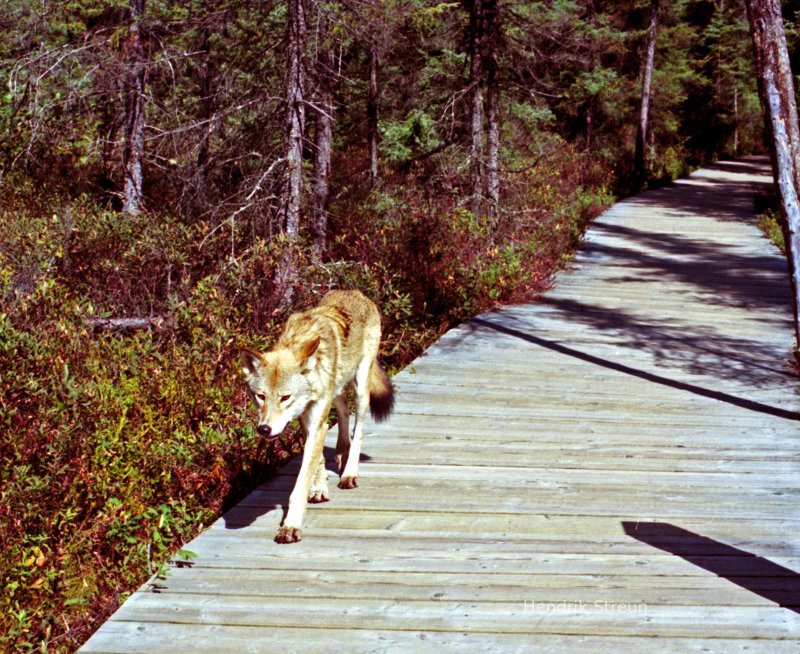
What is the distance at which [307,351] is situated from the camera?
473 centimetres

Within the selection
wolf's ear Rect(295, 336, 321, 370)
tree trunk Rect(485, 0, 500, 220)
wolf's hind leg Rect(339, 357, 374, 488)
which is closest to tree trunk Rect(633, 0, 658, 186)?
tree trunk Rect(485, 0, 500, 220)

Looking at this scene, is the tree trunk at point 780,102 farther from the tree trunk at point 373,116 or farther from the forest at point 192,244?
the tree trunk at point 373,116

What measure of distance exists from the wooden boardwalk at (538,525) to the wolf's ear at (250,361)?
98cm

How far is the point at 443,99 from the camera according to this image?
1788 centimetres

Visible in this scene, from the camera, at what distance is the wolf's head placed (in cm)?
458

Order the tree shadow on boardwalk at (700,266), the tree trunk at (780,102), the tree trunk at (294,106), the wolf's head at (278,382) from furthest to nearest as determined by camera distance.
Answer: the tree shadow on boardwalk at (700,266), the tree trunk at (294,106), the tree trunk at (780,102), the wolf's head at (278,382)

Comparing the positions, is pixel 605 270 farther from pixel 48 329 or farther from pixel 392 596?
pixel 392 596

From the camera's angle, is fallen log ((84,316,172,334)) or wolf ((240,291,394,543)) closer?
wolf ((240,291,394,543))

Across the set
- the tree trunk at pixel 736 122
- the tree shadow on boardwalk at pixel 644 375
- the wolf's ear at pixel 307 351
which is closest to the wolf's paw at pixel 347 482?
the wolf's ear at pixel 307 351

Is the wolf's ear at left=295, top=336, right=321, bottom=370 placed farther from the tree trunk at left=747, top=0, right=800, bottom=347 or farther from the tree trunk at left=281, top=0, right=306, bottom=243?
the tree trunk at left=281, top=0, right=306, bottom=243

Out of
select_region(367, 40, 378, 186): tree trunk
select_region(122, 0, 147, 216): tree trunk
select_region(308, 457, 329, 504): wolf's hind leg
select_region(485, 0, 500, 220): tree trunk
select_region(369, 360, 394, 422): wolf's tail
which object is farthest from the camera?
select_region(367, 40, 378, 186): tree trunk

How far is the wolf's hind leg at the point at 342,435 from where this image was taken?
18.7ft

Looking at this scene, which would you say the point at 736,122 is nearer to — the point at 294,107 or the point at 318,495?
the point at 294,107

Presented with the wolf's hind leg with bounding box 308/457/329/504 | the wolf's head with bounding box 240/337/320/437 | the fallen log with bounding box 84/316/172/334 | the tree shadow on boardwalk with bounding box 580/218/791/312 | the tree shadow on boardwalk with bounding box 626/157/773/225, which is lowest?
the wolf's hind leg with bounding box 308/457/329/504
